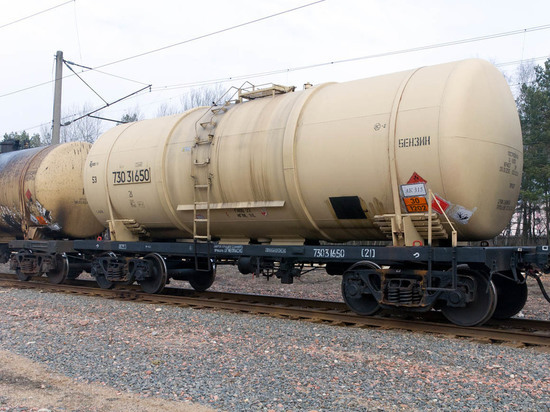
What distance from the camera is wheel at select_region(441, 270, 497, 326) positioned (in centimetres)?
→ 738

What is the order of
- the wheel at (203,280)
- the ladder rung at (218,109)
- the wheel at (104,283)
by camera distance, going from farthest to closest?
the wheel at (203,280)
the wheel at (104,283)
the ladder rung at (218,109)

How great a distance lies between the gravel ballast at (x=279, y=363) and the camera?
4.68 meters

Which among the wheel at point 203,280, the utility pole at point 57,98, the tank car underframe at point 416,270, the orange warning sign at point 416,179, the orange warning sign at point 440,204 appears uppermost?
the utility pole at point 57,98

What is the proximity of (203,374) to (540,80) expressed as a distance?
91.2 feet

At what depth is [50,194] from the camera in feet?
44.4

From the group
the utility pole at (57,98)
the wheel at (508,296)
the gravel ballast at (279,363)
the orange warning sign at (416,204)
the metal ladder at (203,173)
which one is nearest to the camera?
the gravel ballast at (279,363)

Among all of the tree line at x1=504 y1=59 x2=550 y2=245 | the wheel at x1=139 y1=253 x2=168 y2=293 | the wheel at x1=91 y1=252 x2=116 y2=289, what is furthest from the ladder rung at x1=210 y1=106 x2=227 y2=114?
the tree line at x1=504 y1=59 x2=550 y2=245

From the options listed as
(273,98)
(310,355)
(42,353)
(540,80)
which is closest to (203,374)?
(310,355)

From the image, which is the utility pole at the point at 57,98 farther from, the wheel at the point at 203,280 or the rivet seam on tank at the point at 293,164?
the rivet seam on tank at the point at 293,164

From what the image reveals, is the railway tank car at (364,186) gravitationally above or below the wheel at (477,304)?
above

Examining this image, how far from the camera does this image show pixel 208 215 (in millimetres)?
10125

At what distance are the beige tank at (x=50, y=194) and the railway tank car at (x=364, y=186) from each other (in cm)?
346

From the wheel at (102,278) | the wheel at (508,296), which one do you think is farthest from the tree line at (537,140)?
the wheel at (102,278)

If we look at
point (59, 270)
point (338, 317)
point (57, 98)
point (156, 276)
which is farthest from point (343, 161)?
point (57, 98)
